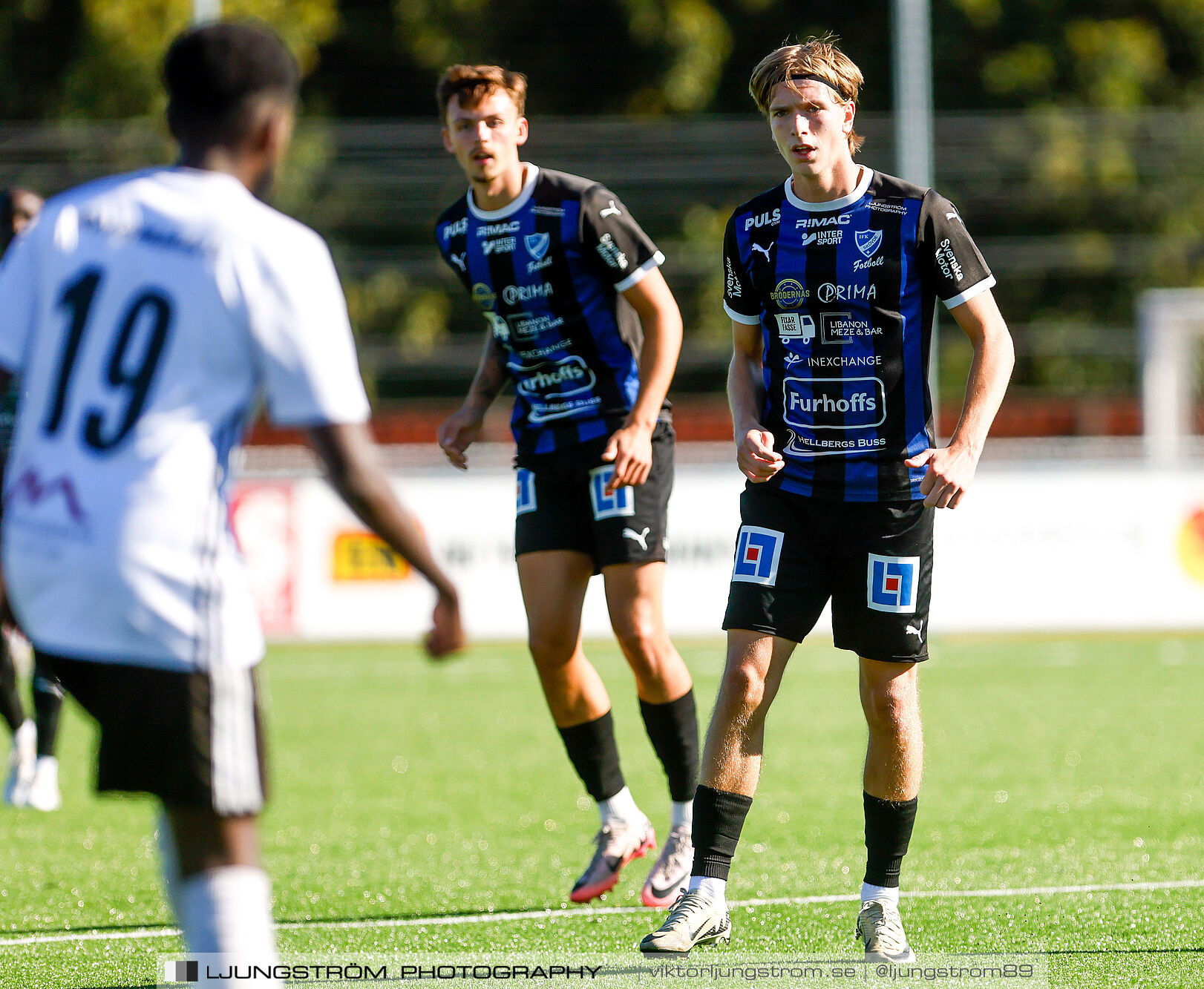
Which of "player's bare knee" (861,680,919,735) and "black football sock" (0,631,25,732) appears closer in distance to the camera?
"player's bare knee" (861,680,919,735)

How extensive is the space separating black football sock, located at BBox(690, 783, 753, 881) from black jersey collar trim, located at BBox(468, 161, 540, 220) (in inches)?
75.6

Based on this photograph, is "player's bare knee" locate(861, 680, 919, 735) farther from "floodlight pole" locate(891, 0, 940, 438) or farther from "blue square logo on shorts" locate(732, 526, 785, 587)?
"floodlight pole" locate(891, 0, 940, 438)

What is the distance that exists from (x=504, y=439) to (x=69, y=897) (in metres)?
15.9

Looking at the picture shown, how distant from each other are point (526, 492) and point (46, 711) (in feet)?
9.29

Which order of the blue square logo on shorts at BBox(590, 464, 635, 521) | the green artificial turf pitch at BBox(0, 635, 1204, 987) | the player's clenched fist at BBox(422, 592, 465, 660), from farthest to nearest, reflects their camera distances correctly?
1. the blue square logo on shorts at BBox(590, 464, 635, 521)
2. the green artificial turf pitch at BBox(0, 635, 1204, 987)
3. the player's clenched fist at BBox(422, 592, 465, 660)

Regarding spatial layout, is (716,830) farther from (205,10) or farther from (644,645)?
(205,10)

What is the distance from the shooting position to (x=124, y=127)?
76.0ft

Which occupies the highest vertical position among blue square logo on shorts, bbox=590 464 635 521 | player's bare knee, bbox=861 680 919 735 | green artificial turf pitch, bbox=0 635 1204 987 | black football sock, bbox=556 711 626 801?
blue square logo on shorts, bbox=590 464 635 521

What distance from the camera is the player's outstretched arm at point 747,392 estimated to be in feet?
14.4

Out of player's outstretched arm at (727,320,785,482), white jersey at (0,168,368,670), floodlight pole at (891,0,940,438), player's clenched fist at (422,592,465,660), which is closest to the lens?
white jersey at (0,168,368,670)

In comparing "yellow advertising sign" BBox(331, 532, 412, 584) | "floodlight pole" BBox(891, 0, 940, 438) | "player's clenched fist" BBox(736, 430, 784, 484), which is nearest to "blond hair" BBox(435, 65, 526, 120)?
"player's clenched fist" BBox(736, 430, 784, 484)

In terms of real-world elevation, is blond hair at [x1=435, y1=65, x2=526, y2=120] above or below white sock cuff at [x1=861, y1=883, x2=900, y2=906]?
above

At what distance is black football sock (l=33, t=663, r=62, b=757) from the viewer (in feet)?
22.9

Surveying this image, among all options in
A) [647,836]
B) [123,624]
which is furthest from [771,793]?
[123,624]
